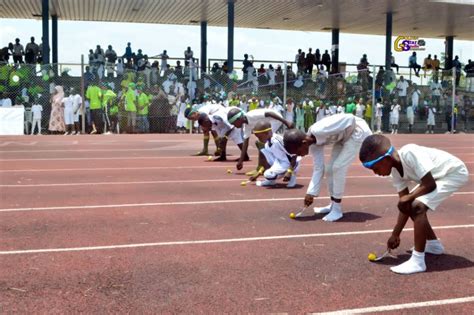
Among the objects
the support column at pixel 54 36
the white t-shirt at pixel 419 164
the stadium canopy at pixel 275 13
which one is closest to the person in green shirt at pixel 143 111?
the stadium canopy at pixel 275 13

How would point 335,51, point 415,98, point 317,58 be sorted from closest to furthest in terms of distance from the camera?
point 415,98 → point 317,58 → point 335,51

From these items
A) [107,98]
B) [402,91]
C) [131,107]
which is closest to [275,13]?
[402,91]

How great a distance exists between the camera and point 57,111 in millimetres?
23906

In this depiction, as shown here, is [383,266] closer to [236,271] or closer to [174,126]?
[236,271]

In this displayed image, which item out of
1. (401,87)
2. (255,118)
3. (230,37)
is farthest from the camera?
(230,37)

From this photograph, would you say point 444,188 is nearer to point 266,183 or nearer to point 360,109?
point 266,183

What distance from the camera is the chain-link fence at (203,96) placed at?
78.5 ft

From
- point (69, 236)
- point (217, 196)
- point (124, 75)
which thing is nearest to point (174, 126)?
point (124, 75)

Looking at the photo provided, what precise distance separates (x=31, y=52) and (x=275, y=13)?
13.3 metres

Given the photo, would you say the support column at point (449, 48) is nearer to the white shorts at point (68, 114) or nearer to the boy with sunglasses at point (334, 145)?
the white shorts at point (68, 114)

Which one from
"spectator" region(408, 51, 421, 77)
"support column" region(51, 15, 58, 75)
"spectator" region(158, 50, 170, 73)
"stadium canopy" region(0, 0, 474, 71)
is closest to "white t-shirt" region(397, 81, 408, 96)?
"stadium canopy" region(0, 0, 474, 71)

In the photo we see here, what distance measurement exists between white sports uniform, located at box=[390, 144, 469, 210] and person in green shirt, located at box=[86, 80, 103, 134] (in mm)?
20285

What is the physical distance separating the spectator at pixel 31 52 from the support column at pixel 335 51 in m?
15.9

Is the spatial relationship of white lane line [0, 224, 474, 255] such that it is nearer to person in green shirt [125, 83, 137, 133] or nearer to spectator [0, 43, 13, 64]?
person in green shirt [125, 83, 137, 133]
